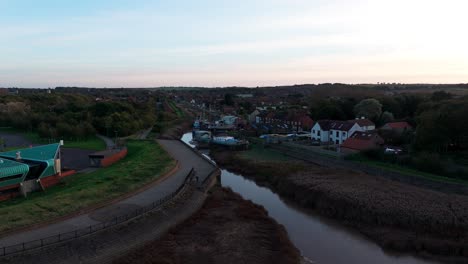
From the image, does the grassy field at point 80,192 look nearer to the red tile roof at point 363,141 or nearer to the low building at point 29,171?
the low building at point 29,171

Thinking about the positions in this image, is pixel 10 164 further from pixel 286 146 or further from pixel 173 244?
pixel 286 146

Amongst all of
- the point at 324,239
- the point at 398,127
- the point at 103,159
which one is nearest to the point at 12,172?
the point at 103,159

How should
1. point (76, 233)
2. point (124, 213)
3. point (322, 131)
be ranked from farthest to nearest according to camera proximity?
point (322, 131), point (124, 213), point (76, 233)

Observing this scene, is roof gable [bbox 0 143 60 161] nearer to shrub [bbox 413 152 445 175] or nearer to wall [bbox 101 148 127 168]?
wall [bbox 101 148 127 168]

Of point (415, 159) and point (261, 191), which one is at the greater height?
point (415, 159)

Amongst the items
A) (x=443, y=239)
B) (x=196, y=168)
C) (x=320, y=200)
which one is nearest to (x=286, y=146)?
(x=196, y=168)

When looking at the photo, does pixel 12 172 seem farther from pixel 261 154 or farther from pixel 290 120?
pixel 290 120

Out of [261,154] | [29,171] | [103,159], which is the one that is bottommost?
[261,154]

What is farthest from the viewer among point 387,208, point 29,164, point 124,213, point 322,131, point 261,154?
point 322,131
